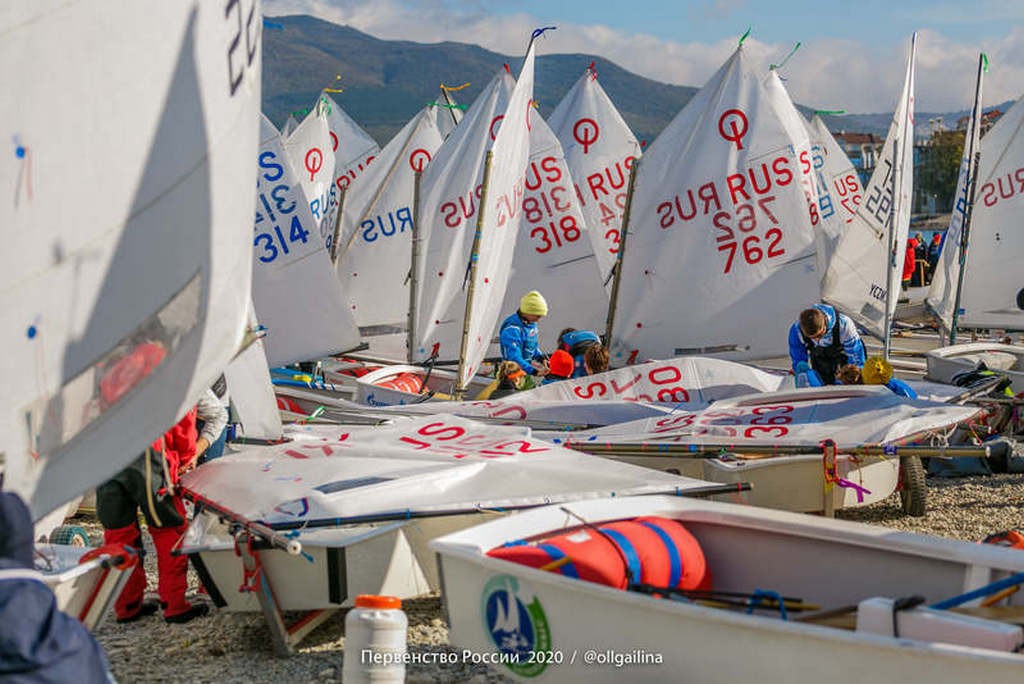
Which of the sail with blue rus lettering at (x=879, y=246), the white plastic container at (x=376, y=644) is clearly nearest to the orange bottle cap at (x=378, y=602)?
the white plastic container at (x=376, y=644)

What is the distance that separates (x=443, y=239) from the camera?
1211 centimetres

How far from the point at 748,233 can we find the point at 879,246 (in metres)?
1.38

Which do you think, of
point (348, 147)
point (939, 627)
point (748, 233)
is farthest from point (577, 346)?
point (348, 147)

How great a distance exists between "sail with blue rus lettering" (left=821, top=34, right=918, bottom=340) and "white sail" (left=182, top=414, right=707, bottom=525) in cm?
644

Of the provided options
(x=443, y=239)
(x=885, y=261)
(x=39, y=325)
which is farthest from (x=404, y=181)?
(x=39, y=325)

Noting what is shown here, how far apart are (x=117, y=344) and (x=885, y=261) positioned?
947cm

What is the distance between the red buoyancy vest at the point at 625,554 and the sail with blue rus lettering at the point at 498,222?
17.1 feet

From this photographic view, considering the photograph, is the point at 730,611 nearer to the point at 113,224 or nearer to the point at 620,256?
the point at 113,224

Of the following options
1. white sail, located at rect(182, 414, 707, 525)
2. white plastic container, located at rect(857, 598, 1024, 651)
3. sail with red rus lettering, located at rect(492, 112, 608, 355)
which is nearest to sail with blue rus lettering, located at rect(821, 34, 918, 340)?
sail with red rus lettering, located at rect(492, 112, 608, 355)

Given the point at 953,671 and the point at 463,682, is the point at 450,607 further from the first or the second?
the point at 953,671

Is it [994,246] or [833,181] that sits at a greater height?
[833,181]

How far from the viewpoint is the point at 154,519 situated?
5.34m

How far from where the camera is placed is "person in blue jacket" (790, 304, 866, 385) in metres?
8.59

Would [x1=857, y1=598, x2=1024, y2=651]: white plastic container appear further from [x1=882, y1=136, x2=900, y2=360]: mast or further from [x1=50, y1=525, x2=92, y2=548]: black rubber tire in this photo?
[x1=882, y1=136, x2=900, y2=360]: mast
